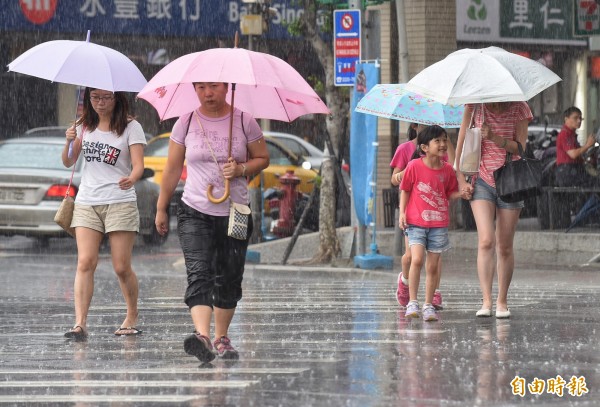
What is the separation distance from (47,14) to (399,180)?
21581 mm

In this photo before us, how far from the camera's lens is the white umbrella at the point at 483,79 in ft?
34.9

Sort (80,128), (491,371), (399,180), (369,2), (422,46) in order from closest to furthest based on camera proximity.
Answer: (491,371) < (80,128) < (399,180) < (369,2) < (422,46)

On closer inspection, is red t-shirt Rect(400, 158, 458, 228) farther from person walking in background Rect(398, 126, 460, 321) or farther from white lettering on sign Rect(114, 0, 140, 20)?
white lettering on sign Rect(114, 0, 140, 20)

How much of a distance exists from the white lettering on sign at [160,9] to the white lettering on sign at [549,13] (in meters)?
9.03

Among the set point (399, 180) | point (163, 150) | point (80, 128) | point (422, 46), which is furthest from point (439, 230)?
point (163, 150)

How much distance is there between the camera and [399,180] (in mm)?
12289

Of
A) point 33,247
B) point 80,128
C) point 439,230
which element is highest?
point 80,128

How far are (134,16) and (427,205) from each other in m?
23.2

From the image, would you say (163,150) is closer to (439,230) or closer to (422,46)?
(422,46)

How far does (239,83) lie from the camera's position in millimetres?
8773

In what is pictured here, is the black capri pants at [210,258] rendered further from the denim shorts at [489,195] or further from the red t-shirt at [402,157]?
the red t-shirt at [402,157]

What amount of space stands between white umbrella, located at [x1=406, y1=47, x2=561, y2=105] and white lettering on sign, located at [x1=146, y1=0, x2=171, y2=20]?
23.2 m

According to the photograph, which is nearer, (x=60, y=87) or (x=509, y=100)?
(x=509, y=100)

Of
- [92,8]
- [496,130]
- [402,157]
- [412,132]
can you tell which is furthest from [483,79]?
[92,8]
